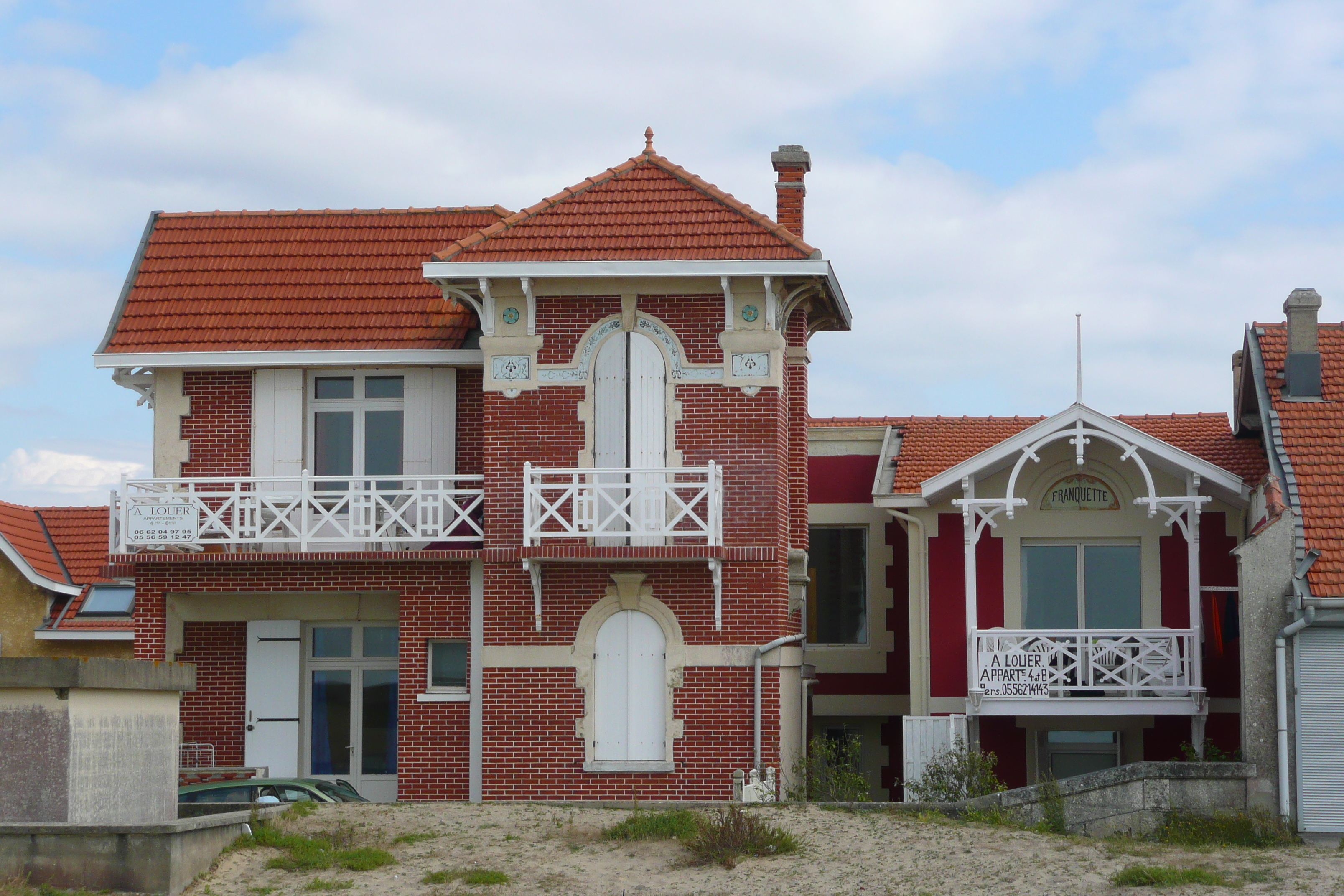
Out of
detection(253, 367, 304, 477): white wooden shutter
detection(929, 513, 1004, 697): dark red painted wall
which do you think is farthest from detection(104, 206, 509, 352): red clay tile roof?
detection(929, 513, 1004, 697): dark red painted wall

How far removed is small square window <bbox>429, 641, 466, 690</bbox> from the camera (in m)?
20.0

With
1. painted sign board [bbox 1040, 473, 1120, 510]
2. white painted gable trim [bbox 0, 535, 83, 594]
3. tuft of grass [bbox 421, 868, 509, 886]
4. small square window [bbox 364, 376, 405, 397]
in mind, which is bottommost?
tuft of grass [bbox 421, 868, 509, 886]

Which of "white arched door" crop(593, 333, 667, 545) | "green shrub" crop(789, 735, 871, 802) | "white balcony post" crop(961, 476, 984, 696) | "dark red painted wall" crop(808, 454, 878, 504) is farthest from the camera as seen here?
"dark red painted wall" crop(808, 454, 878, 504)

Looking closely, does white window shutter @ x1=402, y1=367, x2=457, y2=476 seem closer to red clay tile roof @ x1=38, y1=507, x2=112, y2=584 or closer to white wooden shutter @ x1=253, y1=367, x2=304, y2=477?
white wooden shutter @ x1=253, y1=367, x2=304, y2=477

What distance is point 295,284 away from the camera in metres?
21.5

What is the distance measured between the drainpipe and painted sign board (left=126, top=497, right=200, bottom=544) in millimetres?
8758

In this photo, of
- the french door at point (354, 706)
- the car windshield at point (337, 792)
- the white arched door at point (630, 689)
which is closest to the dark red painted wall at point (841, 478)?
the white arched door at point (630, 689)

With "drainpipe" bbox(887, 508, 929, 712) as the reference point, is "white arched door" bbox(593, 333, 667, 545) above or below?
above

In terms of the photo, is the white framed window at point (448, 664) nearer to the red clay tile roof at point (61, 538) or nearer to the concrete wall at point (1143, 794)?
the concrete wall at point (1143, 794)

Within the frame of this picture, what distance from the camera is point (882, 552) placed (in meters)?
23.3

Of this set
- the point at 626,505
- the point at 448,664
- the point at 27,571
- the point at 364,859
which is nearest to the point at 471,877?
the point at 364,859

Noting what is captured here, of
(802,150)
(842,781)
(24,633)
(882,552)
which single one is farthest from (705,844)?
(24,633)

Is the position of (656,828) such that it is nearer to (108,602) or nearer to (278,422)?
(278,422)

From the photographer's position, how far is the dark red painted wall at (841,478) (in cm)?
2367
